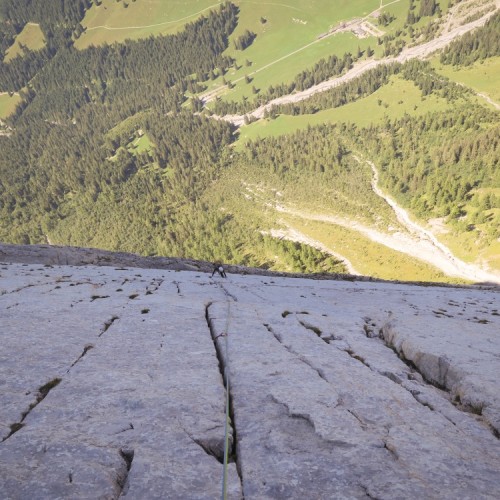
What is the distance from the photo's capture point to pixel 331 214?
10094 centimetres

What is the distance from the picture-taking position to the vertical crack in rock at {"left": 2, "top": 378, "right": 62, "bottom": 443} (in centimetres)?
765

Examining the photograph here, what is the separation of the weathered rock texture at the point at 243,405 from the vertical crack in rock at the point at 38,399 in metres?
0.04

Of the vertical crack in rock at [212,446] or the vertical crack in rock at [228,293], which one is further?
the vertical crack in rock at [228,293]

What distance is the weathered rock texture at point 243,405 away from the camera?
6.49 metres

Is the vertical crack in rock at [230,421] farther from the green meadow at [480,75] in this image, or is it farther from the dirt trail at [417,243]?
the green meadow at [480,75]

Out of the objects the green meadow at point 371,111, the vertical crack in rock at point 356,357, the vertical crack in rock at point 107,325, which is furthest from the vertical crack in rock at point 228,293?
the green meadow at point 371,111

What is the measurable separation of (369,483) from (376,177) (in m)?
120

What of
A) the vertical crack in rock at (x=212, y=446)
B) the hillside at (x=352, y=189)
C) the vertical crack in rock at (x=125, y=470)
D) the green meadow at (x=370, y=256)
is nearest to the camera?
the vertical crack in rock at (x=125, y=470)

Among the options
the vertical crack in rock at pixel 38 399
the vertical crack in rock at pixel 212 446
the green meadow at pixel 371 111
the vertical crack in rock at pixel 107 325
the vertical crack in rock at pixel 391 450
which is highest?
the green meadow at pixel 371 111

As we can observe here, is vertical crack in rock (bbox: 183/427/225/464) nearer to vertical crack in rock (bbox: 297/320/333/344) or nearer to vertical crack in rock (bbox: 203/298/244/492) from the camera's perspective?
vertical crack in rock (bbox: 203/298/244/492)

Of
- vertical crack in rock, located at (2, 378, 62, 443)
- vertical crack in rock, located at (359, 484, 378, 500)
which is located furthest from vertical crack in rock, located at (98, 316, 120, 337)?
vertical crack in rock, located at (359, 484, 378, 500)

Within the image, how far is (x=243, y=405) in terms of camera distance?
929cm

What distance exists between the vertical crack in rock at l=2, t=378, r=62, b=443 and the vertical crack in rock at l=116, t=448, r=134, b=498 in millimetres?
2833

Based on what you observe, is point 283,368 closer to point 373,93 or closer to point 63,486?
point 63,486
